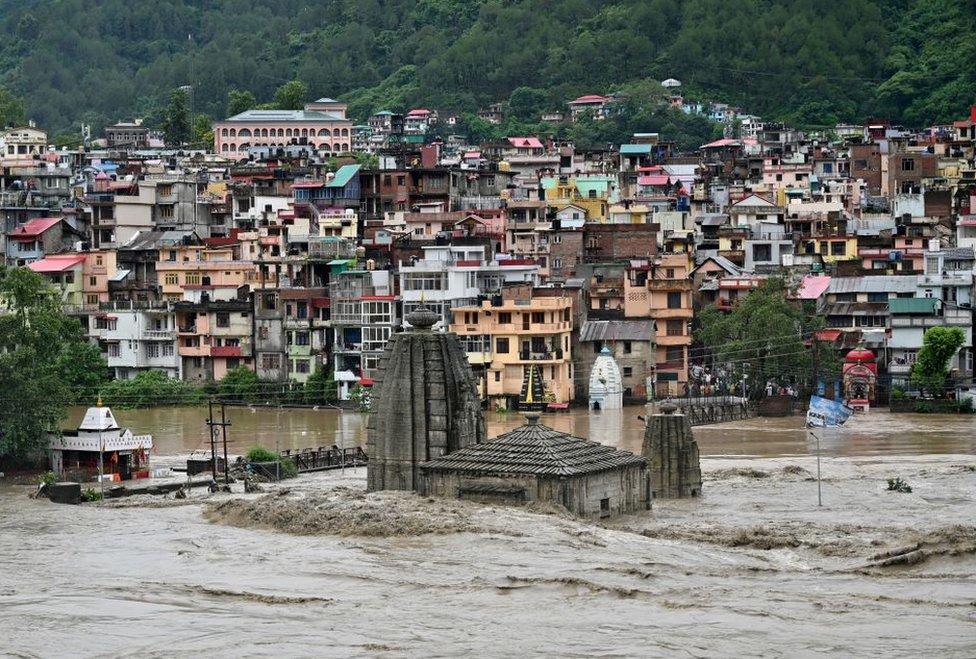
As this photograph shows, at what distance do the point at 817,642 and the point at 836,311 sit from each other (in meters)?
45.5

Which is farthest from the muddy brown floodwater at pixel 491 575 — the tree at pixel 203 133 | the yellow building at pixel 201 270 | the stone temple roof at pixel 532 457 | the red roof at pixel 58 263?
the tree at pixel 203 133

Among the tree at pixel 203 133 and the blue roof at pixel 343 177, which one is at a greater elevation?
the tree at pixel 203 133

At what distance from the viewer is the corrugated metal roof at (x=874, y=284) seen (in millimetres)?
78000

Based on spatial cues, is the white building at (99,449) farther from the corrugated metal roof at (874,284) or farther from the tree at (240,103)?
the tree at (240,103)

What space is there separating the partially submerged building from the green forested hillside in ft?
319

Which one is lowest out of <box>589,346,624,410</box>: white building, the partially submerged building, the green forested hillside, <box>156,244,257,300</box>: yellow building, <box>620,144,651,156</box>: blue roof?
the partially submerged building

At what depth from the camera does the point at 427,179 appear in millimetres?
99188

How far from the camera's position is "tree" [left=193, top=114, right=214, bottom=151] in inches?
5551

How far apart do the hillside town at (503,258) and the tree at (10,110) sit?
116 ft

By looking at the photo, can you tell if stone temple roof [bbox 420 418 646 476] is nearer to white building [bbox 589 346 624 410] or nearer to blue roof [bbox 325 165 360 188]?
white building [bbox 589 346 624 410]

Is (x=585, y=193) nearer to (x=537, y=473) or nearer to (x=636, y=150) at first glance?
(x=636, y=150)

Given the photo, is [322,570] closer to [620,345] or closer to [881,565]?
[881,565]

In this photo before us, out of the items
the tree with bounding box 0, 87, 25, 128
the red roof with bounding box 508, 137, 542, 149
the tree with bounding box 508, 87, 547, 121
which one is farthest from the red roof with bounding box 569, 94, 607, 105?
the tree with bounding box 0, 87, 25, 128

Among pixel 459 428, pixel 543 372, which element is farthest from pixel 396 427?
pixel 543 372
